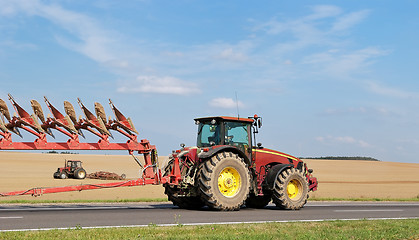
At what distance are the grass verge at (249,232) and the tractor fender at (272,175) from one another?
12.8ft

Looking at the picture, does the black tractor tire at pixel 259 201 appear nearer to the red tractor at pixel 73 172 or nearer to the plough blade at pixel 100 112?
the plough blade at pixel 100 112

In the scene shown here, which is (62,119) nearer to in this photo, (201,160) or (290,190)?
(201,160)

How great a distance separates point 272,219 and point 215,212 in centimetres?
190

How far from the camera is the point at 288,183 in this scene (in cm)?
1557

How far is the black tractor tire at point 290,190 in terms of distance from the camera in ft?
49.4

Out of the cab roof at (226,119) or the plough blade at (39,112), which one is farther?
the cab roof at (226,119)

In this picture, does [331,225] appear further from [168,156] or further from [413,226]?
[168,156]

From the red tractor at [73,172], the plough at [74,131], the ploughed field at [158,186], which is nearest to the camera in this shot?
the plough at [74,131]

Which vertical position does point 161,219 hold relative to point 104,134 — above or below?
below

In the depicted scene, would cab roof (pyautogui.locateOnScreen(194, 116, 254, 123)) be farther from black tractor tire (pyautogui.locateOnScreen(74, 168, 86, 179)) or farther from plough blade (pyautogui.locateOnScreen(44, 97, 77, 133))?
black tractor tire (pyautogui.locateOnScreen(74, 168, 86, 179))

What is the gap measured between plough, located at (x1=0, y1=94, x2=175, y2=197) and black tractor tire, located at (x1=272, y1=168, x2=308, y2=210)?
3069mm

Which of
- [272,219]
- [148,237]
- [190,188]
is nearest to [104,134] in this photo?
[190,188]

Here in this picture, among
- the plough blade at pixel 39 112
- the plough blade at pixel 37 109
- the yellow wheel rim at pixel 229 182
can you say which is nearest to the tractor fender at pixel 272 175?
the yellow wheel rim at pixel 229 182

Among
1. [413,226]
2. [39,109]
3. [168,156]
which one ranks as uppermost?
[39,109]
